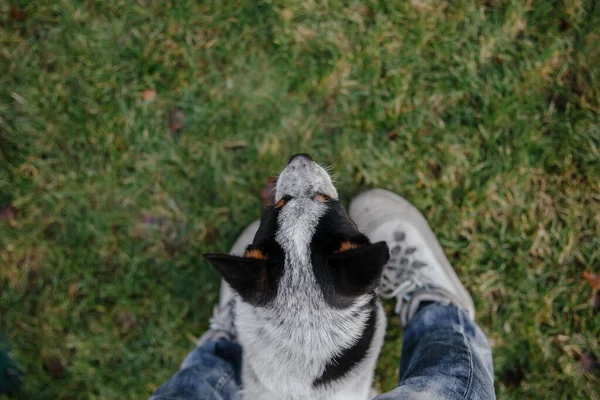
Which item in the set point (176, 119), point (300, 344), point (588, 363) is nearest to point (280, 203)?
point (300, 344)

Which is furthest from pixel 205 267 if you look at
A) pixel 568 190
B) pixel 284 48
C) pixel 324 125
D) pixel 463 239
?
pixel 568 190

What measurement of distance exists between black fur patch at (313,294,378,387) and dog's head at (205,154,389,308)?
0.30 m

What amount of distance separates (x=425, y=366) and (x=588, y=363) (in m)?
1.71

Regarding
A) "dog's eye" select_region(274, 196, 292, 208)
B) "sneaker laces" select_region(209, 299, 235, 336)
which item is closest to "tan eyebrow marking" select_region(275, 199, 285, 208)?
"dog's eye" select_region(274, 196, 292, 208)

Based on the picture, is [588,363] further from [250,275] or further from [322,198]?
[250,275]

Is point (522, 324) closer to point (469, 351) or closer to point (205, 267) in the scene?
point (469, 351)

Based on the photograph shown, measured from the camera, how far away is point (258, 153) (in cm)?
359

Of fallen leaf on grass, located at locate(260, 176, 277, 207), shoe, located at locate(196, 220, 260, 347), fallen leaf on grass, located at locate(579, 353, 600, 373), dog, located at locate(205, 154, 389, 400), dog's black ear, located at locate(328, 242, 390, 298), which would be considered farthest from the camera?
fallen leaf on grass, located at locate(260, 176, 277, 207)

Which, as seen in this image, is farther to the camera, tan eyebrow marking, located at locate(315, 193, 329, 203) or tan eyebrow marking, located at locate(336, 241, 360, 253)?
tan eyebrow marking, located at locate(315, 193, 329, 203)

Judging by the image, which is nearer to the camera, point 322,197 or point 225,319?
point 322,197

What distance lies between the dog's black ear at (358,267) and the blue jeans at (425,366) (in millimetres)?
711

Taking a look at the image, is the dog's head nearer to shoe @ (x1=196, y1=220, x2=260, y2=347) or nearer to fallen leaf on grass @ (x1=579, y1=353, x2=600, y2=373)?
shoe @ (x1=196, y1=220, x2=260, y2=347)

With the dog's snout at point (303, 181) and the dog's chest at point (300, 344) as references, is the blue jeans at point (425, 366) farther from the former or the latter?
the dog's snout at point (303, 181)

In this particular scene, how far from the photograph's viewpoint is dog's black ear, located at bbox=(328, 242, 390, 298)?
198 centimetres
